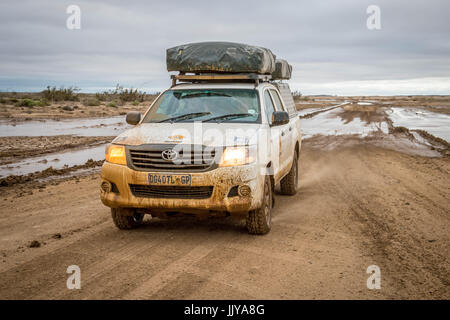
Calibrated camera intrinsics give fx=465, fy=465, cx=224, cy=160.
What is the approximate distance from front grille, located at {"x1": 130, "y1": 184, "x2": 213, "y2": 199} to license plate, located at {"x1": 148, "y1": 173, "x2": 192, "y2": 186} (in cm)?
7

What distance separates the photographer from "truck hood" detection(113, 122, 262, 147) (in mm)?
5426

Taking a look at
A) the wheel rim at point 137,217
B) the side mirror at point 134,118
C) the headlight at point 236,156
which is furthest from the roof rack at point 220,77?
the wheel rim at point 137,217

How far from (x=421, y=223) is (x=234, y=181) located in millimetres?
2898

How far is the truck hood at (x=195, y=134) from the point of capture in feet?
17.8

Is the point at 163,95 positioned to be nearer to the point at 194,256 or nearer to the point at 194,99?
the point at 194,99

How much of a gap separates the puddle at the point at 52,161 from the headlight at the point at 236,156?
22.9 feet

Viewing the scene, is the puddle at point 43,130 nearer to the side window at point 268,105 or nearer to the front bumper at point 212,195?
the side window at point 268,105

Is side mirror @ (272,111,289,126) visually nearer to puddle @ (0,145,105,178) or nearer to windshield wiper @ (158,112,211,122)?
windshield wiper @ (158,112,211,122)

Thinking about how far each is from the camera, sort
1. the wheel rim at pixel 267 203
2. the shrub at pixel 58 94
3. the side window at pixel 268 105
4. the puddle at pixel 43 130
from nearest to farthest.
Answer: the wheel rim at pixel 267 203 → the side window at pixel 268 105 → the puddle at pixel 43 130 → the shrub at pixel 58 94

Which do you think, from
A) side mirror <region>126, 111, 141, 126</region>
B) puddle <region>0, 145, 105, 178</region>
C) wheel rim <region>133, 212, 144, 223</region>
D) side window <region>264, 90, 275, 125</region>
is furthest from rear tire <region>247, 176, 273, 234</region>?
puddle <region>0, 145, 105, 178</region>

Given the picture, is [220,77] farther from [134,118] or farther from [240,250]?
[240,250]

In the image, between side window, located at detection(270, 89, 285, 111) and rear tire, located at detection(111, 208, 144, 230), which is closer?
rear tire, located at detection(111, 208, 144, 230)

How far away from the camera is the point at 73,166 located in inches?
453
